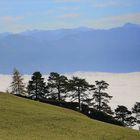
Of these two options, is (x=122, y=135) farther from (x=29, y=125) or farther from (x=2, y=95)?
(x=2, y=95)

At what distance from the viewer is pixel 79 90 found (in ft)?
321

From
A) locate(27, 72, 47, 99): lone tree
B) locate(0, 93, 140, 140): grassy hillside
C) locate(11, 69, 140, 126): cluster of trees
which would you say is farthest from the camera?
locate(27, 72, 47, 99): lone tree

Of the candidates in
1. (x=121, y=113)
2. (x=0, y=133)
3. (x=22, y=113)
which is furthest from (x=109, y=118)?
(x=0, y=133)

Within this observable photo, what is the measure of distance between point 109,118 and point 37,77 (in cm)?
2882

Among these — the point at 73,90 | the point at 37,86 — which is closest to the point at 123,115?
the point at 73,90

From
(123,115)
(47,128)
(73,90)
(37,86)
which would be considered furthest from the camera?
(37,86)

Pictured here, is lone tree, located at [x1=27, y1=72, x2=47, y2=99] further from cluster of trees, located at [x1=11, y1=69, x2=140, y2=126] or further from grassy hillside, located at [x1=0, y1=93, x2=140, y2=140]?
grassy hillside, located at [x1=0, y1=93, x2=140, y2=140]

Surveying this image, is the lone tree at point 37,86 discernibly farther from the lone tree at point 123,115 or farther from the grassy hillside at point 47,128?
the grassy hillside at point 47,128

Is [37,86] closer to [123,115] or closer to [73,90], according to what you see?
[73,90]

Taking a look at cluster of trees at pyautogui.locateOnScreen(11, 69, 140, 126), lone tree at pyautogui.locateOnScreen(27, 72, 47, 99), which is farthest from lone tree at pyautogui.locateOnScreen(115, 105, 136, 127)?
lone tree at pyautogui.locateOnScreen(27, 72, 47, 99)

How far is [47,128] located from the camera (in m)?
45.7

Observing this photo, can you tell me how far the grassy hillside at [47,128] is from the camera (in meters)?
41.7

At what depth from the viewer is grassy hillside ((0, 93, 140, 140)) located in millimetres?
41719

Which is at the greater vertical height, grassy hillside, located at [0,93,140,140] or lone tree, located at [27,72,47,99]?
lone tree, located at [27,72,47,99]
